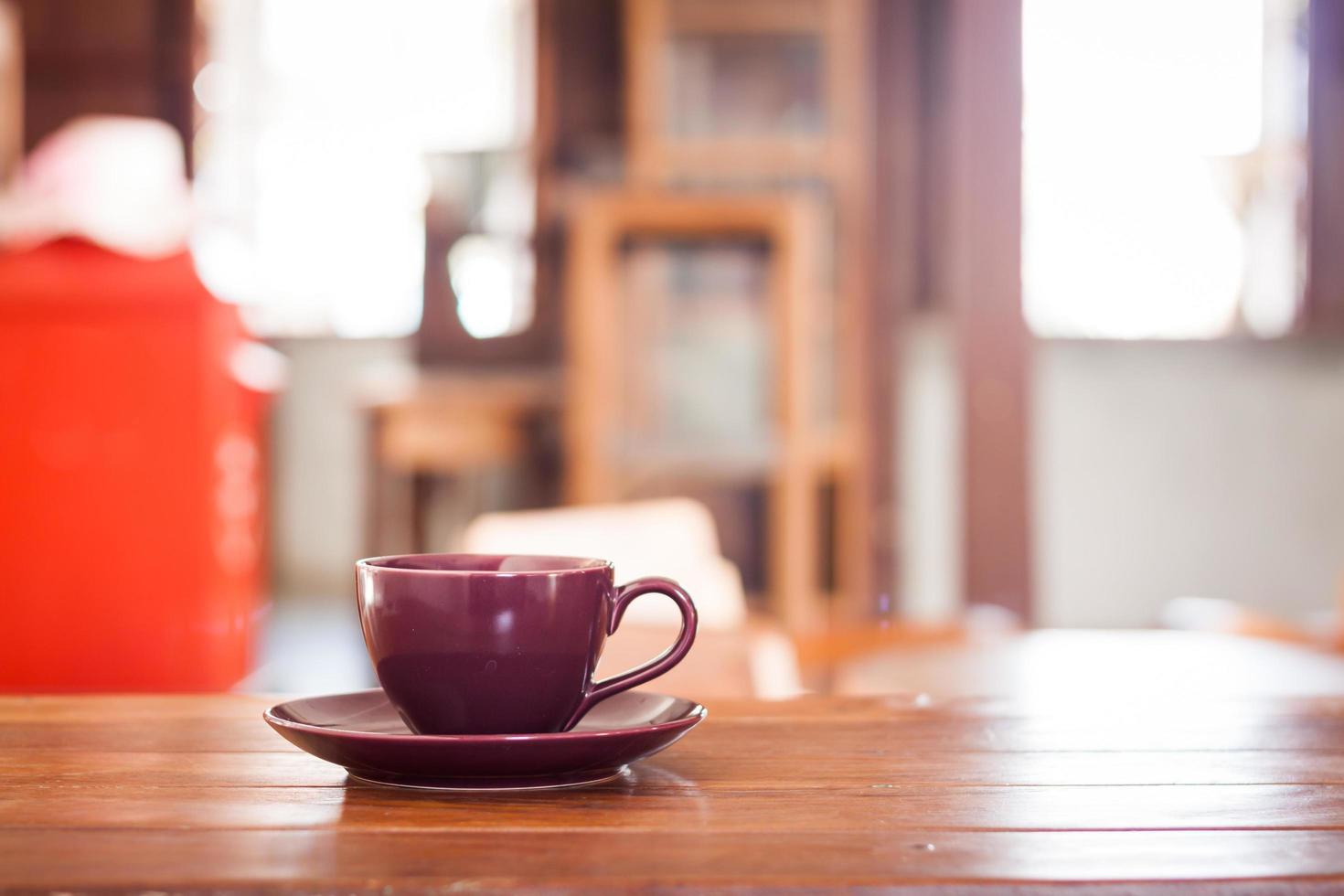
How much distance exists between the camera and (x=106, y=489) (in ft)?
9.09

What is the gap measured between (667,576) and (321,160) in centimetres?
388

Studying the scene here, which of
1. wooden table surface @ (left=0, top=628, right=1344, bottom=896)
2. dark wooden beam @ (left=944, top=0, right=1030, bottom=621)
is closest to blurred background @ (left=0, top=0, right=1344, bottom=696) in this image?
dark wooden beam @ (left=944, top=0, right=1030, bottom=621)

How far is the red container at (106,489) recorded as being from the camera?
2742mm

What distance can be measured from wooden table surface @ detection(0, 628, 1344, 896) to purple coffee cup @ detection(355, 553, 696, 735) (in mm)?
33

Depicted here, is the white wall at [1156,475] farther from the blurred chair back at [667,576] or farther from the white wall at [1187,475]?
the blurred chair back at [667,576]

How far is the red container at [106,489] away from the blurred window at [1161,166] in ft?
7.79

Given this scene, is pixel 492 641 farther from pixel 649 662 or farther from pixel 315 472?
pixel 315 472

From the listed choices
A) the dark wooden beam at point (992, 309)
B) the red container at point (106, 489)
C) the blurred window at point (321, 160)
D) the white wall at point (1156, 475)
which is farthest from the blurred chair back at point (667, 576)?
the blurred window at point (321, 160)

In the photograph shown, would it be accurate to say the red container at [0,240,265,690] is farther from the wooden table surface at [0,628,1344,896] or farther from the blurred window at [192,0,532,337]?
the wooden table surface at [0,628,1344,896]

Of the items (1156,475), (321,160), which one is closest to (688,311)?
(1156,475)

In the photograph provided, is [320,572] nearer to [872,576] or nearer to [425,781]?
[872,576]

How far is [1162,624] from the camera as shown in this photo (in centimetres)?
376

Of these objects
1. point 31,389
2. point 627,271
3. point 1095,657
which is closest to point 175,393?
point 31,389

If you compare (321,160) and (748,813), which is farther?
(321,160)
